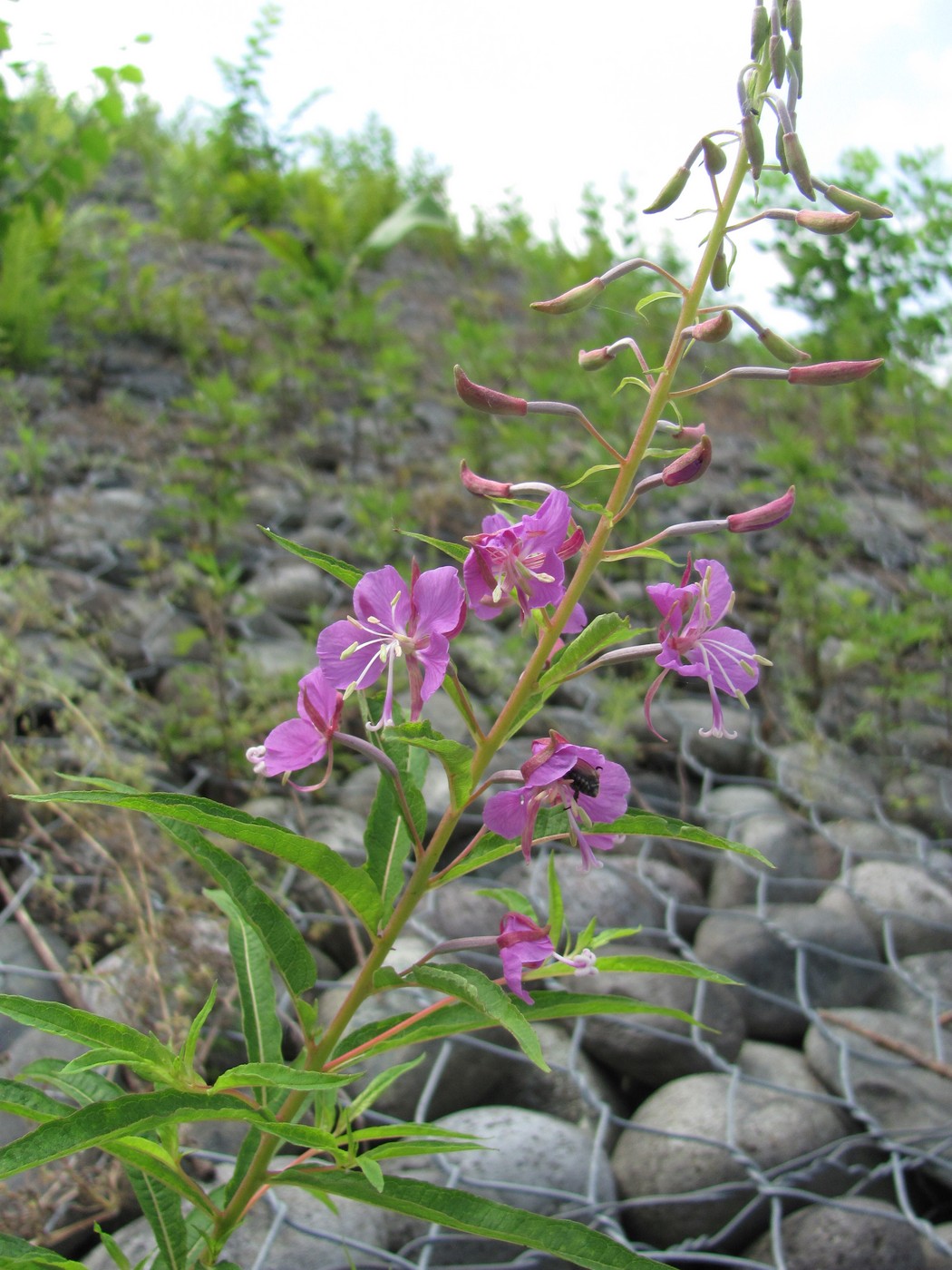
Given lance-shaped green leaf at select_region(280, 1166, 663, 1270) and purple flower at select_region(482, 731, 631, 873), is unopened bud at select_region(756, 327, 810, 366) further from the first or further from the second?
lance-shaped green leaf at select_region(280, 1166, 663, 1270)

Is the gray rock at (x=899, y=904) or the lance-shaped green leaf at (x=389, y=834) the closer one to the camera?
the lance-shaped green leaf at (x=389, y=834)

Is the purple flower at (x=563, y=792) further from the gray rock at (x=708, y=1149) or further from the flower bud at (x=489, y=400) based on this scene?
the gray rock at (x=708, y=1149)

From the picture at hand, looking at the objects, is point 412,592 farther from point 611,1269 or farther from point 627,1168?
point 627,1168

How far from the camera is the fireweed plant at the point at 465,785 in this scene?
840mm

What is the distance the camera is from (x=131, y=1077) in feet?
5.52

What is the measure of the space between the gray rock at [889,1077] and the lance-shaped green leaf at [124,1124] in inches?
55.7

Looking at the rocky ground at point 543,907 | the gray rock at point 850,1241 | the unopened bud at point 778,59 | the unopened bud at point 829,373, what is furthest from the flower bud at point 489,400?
the gray rock at point 850,1241

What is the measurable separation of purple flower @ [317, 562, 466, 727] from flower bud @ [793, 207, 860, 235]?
0.46 m

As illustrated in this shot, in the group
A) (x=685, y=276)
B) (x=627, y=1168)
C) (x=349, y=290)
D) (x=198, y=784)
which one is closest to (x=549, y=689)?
(x=627, y=1168)

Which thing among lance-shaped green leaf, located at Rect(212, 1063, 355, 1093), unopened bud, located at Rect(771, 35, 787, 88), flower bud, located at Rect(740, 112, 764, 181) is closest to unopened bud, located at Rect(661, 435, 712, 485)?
flower bud, located at Rect(740, 112, 764, 181)

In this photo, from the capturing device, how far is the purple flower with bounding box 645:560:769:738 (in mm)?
906

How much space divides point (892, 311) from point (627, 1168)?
4.08 meters

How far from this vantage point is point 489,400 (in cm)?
96

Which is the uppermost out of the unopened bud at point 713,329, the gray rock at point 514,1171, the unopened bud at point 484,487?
the unopened bud at point 713,329
